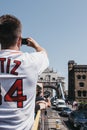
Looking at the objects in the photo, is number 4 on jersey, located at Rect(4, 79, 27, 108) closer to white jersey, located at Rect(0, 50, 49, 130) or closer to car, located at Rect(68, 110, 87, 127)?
white jersey, located at Rect(0, 50, 49, 130)

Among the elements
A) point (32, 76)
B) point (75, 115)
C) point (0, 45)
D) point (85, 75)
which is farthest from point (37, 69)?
point (85, 75)

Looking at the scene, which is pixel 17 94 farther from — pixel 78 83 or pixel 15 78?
pixel 78 83

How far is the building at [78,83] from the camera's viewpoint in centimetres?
12431

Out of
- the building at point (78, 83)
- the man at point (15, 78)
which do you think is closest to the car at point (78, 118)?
the man at point (15, 78)

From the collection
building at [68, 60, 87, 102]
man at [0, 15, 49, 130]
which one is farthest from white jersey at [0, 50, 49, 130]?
building at [68, 60, 87, 102]

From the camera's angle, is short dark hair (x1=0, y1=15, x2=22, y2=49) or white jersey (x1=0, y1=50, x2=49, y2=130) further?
short dark hair (x1=0, y1=15, x2=22, y2=49)

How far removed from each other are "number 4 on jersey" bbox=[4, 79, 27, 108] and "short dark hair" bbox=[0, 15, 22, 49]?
0.35m

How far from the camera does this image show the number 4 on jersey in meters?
3.55

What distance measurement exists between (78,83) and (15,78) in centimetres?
12439

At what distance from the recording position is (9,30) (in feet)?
12.0

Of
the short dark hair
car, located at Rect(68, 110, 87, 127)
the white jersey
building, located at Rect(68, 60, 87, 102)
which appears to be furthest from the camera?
building, located at Rect(68, 60, 87, 102)

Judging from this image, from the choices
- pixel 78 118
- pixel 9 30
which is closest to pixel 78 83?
pixel 78 118

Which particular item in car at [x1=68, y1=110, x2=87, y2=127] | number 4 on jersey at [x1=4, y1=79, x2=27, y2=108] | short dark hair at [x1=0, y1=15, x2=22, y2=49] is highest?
short dark hair at [x1=0, y1=15, x2=22, y2=49]

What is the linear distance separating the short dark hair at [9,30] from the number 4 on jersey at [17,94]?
352 mm
